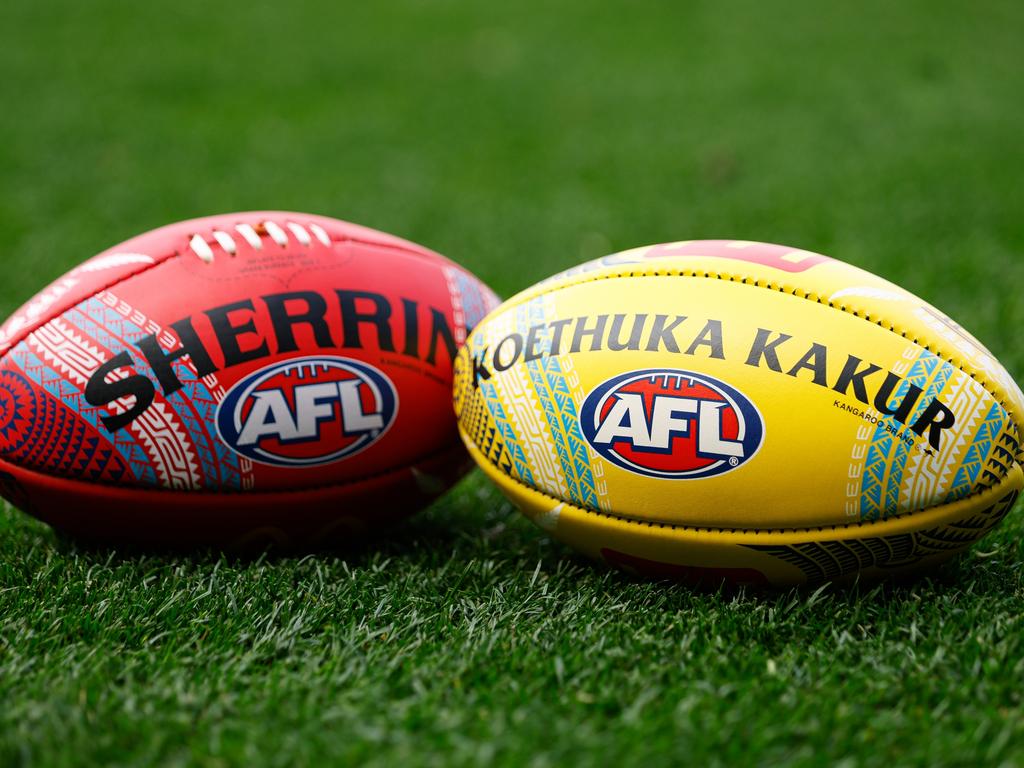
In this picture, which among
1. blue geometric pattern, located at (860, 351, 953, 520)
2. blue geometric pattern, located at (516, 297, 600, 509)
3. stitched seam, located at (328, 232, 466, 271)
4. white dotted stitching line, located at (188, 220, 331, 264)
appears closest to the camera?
blue geometric pattern, located at (860, 351, 953, 520)

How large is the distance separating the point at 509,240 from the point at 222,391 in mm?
3008

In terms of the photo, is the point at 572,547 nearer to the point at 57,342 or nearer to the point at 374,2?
the point at 57,342

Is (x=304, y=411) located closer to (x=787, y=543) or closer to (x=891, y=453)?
(x=787, y=543)

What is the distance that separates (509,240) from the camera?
5.09m

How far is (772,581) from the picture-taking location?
2176 millimetres

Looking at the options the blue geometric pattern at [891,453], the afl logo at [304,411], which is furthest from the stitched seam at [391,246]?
the blue geometric pattern at [891,453]

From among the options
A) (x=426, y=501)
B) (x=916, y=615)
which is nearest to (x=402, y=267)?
(x=426, y=501)

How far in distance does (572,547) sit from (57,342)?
1202mm

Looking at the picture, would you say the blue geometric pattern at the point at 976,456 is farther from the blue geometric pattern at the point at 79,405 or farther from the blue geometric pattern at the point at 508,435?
the blue geometric pattern at the point at 79,405

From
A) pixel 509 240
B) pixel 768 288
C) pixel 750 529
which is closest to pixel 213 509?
pixel 750 529

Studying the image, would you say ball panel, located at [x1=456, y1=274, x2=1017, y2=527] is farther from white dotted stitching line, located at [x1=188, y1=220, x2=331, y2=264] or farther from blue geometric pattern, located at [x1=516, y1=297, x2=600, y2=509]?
white dotted stitching line, located at [x1=188, y1=220, x2=331, y2=264]

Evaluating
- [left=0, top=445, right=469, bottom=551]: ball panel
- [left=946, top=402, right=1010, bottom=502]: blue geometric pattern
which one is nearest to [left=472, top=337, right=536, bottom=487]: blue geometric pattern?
[left=0, top=445, right=469, bottom=551]: ball panel

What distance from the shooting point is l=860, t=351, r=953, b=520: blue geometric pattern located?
1.99 m

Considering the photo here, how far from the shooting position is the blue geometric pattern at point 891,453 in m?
1.99
